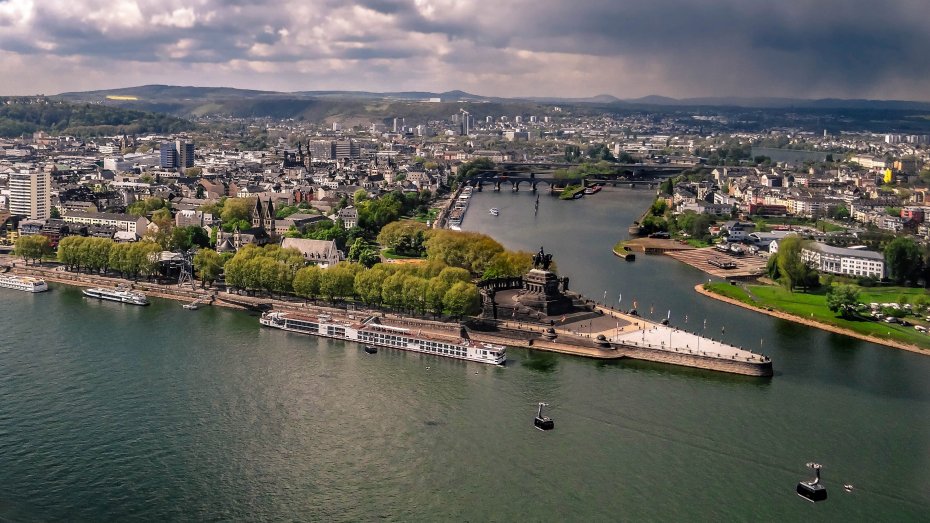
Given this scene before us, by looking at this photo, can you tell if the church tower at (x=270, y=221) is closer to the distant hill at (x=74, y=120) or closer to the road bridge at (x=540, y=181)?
the road bridge at (x=540, y=181)

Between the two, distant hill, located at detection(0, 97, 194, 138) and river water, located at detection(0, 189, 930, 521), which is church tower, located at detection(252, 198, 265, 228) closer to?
river water, located at detection(0, 189, 930, 521)

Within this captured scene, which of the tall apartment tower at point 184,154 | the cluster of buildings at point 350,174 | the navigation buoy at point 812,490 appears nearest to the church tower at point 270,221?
the cluster of buildings at point 350,174

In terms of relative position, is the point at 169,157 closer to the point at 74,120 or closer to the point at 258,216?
the point at 258,216

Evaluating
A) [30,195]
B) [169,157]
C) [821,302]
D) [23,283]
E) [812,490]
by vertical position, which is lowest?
[812,490]

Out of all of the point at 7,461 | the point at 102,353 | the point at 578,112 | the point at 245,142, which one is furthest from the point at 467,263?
the point at 578,112

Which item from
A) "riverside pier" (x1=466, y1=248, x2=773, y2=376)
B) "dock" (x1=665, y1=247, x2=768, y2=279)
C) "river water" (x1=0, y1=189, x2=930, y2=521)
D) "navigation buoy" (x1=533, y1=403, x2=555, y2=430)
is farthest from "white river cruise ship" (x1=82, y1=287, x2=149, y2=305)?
"dock" (x1=665, y1=247, x2=768, y2=279)

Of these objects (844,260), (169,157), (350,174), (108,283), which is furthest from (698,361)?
(169,157)
